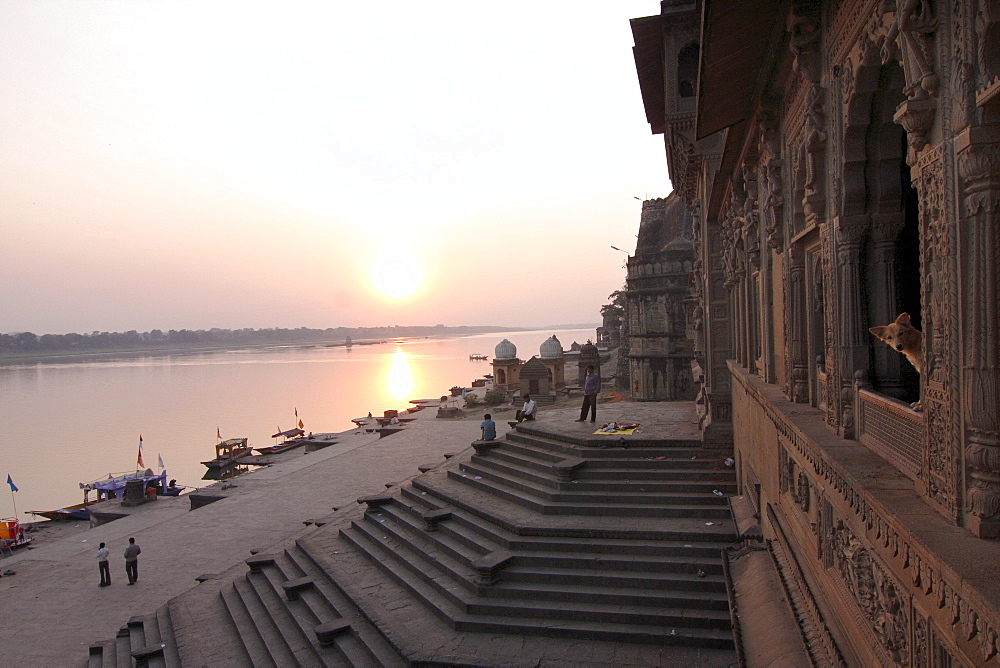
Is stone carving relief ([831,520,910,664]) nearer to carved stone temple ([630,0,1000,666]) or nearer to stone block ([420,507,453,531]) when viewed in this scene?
carved stone temple ([630,0,1000,666])

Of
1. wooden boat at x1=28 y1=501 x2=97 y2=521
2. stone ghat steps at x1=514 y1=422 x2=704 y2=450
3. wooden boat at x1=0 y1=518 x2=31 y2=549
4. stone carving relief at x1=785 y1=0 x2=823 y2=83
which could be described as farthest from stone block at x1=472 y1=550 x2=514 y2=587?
wooden boat at x1=28 y1=501 x2=97 y2=521

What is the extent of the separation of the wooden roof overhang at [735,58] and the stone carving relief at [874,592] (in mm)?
3496

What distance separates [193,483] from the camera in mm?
26969

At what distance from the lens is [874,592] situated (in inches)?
119

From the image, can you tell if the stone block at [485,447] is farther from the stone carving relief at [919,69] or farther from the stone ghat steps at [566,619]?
the stone carving relief at [919,69]

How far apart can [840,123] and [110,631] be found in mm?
11496

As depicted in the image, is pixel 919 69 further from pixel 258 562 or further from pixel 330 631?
pixel 258 562

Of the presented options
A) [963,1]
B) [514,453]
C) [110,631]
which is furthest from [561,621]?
[110,631]

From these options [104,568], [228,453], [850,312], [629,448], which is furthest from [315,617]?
[228,453]

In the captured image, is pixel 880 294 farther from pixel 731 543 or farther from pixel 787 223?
pixel 731 543

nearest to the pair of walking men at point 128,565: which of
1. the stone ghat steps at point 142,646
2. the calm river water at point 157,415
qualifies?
the stone ghat steps at point 142,646

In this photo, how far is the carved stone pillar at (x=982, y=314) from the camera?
7.21 feet

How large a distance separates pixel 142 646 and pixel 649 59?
44.5 feet

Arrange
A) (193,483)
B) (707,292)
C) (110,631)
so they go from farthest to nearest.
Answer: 1. (193,483)
2. (707,292)
3. (110,631)
